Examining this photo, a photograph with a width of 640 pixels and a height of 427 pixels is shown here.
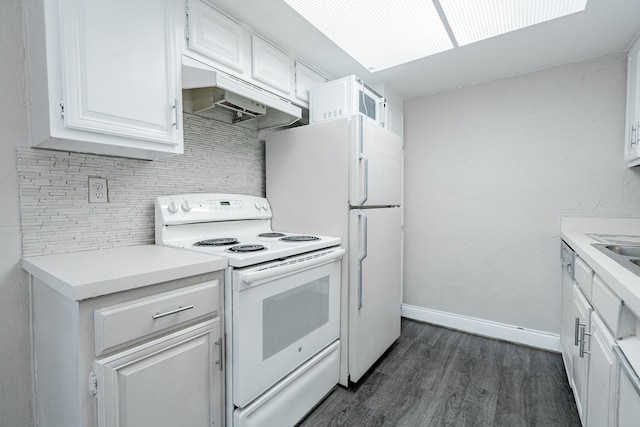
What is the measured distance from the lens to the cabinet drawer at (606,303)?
0.95m

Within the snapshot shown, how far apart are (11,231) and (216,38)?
1250 mm

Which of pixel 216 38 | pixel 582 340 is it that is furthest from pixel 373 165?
pixel 582 340

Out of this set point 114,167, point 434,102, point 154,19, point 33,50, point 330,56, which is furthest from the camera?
point 434,102

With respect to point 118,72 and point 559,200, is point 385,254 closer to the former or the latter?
point 559,200

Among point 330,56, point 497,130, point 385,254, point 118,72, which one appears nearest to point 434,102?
point 497,130

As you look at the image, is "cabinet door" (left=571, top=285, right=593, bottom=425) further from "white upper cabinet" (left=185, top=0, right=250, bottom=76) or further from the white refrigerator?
"white upper cabinet" (left=185, top=0, right=250, bottom=76)

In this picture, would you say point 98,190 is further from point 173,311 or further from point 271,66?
point 271,66

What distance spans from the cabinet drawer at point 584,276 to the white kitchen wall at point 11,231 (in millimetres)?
2386

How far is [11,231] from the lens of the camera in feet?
3.81

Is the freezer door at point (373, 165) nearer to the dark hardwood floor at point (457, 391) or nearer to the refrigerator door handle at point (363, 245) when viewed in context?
the refrigerator door handle at point (363, 245)

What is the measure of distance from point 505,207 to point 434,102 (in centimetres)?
114

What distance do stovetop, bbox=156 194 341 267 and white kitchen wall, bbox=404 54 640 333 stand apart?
147 cm

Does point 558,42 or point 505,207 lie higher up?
point 558,42

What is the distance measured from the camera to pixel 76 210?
4.33 ft
